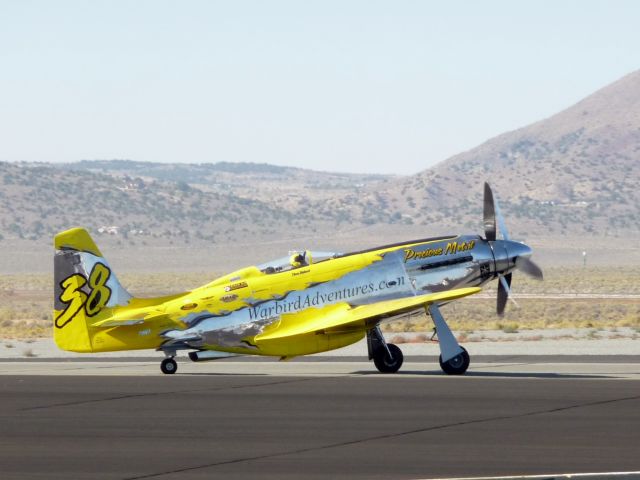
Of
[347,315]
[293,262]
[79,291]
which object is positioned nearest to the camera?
[347,315]

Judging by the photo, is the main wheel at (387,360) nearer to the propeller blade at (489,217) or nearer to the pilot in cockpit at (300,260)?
the pilot in cockpit at (300,260)

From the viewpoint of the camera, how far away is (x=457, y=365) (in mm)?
27000

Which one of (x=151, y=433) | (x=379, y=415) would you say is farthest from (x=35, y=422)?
(x=379, y=415)

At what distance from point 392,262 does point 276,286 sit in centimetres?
240

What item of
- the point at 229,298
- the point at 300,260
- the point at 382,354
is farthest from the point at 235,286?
the point at 382,354

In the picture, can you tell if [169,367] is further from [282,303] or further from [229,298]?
[282,303]

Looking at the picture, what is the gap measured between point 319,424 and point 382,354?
911cm

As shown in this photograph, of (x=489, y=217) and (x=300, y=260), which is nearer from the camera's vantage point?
(x=300, y=260)

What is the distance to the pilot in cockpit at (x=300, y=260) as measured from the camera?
27875 millimetres

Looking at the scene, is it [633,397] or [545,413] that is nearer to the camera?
[545,413]

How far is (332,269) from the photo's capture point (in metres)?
27.8

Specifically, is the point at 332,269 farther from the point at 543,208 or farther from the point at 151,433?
the point at 543,208

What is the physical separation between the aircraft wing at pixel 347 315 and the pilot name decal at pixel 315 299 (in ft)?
0.42

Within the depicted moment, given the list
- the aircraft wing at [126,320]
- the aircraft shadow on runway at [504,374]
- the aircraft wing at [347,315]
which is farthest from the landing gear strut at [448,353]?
the aircraft wing at [126,320]
